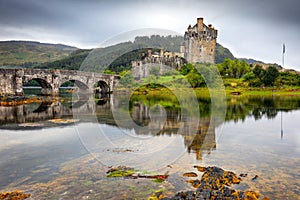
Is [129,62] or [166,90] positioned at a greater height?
[129,62]

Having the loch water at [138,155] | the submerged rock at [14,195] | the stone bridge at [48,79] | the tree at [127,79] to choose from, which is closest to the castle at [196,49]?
the tree at [127,79]

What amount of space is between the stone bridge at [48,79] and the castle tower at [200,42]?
29.8 m

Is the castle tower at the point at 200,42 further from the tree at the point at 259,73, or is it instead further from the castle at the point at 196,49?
the tree at the point at 259,73

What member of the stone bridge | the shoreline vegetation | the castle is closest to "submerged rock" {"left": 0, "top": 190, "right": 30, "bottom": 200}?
the stone bridge

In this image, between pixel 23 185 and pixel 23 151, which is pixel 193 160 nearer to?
pixel 23 185

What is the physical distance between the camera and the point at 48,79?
52.2 m

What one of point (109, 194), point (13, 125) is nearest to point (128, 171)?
point (109, 194)

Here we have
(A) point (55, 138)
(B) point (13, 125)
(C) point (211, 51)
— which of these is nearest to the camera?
(A) point (55, 138)

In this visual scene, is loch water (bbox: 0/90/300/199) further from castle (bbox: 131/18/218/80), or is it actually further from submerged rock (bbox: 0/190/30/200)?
castle (bbox: 131/18/218/80)

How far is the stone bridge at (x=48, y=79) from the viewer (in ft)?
147

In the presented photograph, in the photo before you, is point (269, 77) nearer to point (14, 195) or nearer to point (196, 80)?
point (196, 80)

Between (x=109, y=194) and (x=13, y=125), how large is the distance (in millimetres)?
14183

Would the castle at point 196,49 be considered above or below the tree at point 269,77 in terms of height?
above

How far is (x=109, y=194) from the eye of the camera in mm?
7531
